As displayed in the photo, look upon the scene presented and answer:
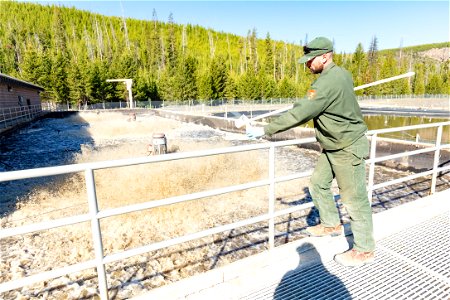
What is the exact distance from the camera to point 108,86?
2207 inches

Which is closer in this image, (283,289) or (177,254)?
(283,289)

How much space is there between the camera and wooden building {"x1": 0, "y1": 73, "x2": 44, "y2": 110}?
22.8 metres

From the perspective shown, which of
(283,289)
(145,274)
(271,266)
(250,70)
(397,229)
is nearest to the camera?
(283,289)

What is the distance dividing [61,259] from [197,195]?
9.74 feet

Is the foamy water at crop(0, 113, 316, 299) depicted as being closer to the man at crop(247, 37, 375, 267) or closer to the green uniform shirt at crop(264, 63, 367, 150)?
the man at crop(247, 37, 375, 267)

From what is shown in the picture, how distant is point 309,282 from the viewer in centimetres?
242

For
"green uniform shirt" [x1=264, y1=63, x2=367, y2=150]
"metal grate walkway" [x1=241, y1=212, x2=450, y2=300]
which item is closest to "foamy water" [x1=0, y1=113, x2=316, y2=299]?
"metal grate walkway" [x1=241, y1=212, x2=450, y2=300]

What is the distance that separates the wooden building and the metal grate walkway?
24.8 m

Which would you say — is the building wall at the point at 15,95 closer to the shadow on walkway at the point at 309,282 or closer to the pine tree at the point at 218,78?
the shadow on walkway at the point at 309,282

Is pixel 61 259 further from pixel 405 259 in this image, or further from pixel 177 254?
pixel 405 259

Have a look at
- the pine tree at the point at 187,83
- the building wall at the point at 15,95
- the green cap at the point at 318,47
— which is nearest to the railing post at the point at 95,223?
the green cap at the point at 318,47

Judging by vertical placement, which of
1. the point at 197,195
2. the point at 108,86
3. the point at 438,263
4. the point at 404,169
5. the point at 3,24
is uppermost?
the point at 3,24

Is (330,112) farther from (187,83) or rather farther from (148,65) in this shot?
(148,65)

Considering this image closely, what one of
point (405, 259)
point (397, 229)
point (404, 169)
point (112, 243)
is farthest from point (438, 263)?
point (404, 169)
